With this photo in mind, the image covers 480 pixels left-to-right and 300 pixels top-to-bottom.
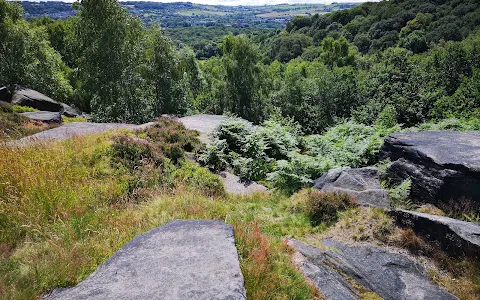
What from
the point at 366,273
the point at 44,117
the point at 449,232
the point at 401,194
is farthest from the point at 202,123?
the point at 449,232

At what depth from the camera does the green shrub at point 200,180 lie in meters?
9.04

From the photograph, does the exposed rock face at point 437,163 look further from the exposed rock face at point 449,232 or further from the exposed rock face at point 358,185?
the exposed rock face at point 449,232

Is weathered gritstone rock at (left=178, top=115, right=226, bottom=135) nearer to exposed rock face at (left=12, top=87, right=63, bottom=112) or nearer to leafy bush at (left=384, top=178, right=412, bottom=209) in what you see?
leafy bush at (left=384, top=178, right=412, bottom=209)

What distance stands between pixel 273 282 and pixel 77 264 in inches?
108

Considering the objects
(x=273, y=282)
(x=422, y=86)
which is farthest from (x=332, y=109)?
(x=273, y=282)

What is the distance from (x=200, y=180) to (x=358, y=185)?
485 centimetres

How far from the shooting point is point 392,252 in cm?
701

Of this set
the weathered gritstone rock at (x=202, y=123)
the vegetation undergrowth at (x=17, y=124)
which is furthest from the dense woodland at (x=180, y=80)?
the vegetation undergrowth at (x=17, y=124)

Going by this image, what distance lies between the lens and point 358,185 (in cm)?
944

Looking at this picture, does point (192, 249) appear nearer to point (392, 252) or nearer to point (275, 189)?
point (392, 252)

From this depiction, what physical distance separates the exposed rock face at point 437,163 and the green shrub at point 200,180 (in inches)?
214

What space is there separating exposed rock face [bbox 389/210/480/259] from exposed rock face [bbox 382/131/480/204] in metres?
1.14

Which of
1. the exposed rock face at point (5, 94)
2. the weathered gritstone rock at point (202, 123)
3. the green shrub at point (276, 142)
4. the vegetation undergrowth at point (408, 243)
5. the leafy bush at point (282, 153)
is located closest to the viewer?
the vegetation undergrowth at point (408, 243)

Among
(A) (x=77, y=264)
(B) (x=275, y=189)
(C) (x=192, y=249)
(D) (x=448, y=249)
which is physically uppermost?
(C) (x=192, y=249)
